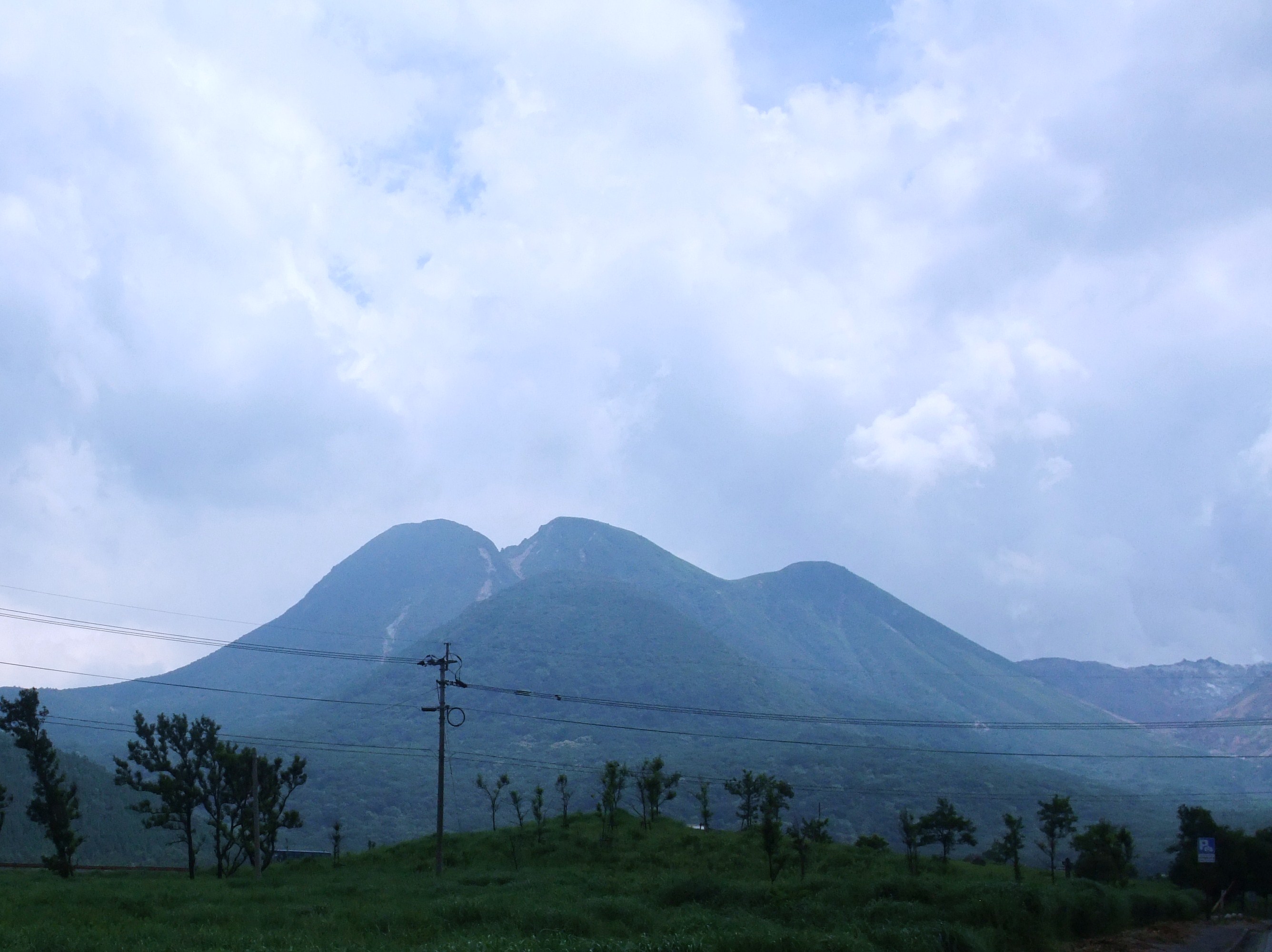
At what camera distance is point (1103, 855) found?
6322 cm

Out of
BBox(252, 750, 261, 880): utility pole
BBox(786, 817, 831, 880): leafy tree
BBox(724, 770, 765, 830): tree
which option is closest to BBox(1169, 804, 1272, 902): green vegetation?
BBox(786, 817, 831, 880): leafy tree

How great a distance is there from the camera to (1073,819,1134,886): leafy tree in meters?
61.4

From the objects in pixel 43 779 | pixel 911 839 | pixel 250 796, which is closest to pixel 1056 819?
pixel 911 839

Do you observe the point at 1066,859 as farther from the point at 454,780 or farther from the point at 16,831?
the point at 454,780

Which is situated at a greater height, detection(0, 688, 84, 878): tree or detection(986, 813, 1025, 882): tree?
detection(0, 688, 84, 878): tree

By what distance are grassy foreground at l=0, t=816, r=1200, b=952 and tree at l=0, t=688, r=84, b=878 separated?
302 cm

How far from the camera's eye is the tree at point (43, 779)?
57062 mm

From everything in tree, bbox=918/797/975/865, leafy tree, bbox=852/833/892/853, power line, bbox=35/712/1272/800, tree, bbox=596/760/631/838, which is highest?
tree, bbox=596/760/631/838

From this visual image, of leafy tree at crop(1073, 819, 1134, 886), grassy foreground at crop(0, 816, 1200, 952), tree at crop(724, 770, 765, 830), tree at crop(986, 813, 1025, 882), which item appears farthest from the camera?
tree at crop(724, 770, 765, 830)

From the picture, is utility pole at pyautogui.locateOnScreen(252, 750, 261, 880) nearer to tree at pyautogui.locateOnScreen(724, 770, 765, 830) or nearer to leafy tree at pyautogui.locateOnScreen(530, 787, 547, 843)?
leafy tree at pyautogui.locateOnScreen(530, 787, 547, 843)

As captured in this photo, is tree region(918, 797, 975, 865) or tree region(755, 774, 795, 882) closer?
tree region(755, 774, 795, 882)

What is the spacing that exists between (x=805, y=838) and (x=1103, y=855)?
1891cm

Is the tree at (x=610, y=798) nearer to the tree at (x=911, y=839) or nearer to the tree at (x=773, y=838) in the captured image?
the tree at (x=773, y=838)

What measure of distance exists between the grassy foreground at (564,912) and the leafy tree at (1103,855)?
9.89m
